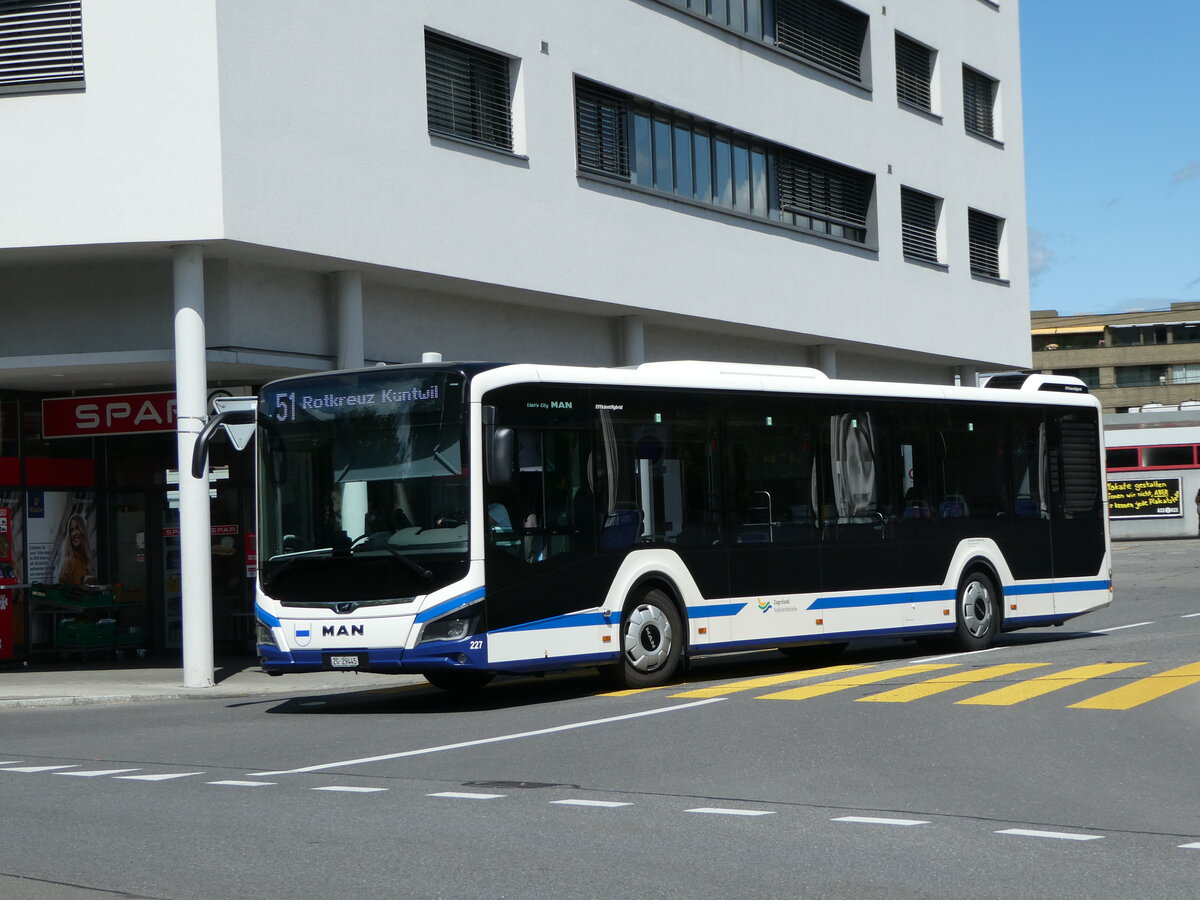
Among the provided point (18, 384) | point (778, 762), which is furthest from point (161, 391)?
point (778, 762)

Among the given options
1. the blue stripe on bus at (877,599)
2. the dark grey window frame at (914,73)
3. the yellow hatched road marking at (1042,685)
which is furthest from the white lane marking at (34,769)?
the dark grey window frame at (914,73)

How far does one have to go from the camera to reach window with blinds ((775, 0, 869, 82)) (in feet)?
97.7

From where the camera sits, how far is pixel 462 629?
13656 mm

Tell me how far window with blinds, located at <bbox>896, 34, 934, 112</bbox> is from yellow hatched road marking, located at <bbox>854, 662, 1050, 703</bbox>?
740 inches

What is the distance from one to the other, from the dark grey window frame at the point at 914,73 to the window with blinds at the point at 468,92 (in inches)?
481

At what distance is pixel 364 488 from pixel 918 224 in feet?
71.6

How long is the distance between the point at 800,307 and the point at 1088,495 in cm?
960

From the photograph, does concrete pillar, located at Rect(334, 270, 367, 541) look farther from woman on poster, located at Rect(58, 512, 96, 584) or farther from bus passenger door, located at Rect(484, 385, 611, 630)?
bus passenger door, located at Rect(484, 385, 611, 630)

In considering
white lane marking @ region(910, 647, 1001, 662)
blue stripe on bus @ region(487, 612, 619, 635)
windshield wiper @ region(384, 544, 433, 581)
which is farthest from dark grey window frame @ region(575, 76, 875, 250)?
windshield wiper @ region(384, 544, 433, 581)

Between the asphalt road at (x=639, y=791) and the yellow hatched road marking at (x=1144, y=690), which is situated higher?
Answer: the asphalt road at (x=639, y=791)

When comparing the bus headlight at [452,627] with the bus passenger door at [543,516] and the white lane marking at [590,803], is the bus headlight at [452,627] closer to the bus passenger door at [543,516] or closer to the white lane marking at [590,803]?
the bus passenger door at [543,516]

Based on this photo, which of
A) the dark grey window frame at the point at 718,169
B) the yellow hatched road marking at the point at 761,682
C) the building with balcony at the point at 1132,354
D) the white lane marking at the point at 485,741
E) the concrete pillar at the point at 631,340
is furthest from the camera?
the building with balcony at the point at 1132,354

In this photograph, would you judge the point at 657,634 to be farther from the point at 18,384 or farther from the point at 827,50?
the point at 827,50

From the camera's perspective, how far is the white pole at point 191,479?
1839 centimetres
